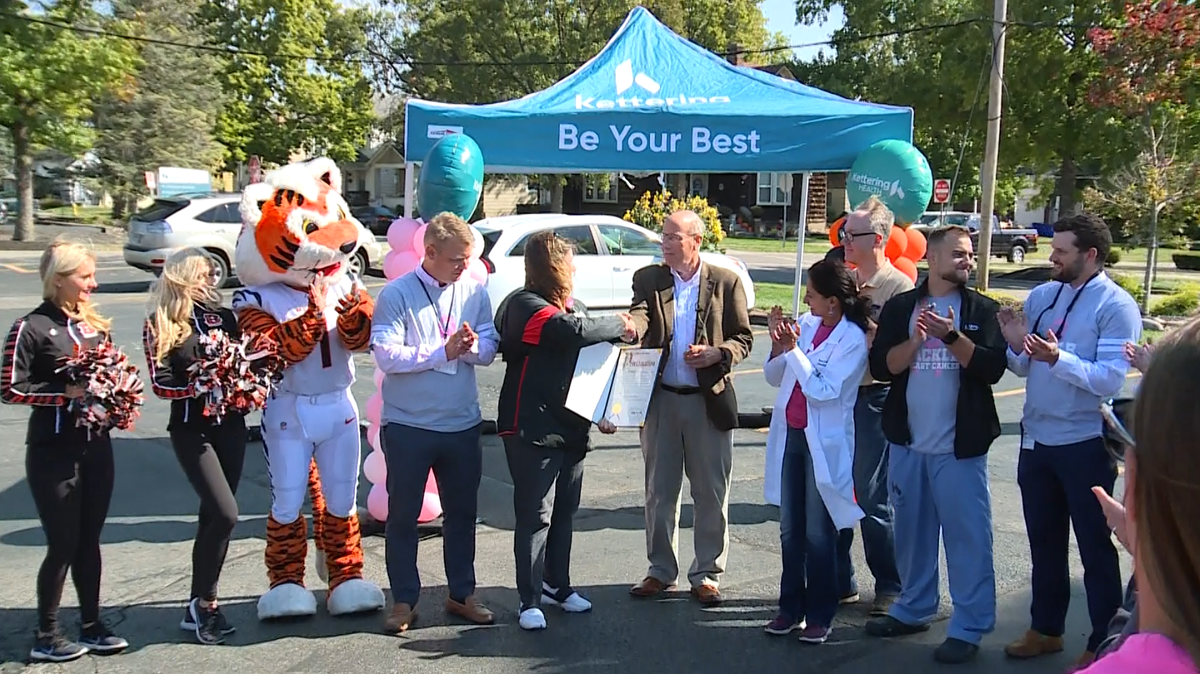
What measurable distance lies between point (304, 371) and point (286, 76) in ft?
135

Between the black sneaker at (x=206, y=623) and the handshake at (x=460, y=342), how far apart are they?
1.59 m

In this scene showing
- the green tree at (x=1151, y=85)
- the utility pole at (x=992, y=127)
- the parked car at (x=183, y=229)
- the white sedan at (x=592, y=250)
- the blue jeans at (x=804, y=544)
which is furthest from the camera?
the parked car at (x=183, y=229)

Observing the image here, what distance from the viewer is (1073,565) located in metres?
5.55

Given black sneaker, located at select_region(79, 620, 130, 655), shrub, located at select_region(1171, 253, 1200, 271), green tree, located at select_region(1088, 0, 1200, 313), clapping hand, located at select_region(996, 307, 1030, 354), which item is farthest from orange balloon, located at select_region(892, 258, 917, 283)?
shrub, located at select_region(1171, 253, 1200, 271)

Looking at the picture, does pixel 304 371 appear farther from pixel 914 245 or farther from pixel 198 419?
pixel 914 245

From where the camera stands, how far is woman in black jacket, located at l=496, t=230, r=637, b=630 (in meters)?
4.38

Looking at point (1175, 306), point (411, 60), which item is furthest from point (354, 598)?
point (411, 60)

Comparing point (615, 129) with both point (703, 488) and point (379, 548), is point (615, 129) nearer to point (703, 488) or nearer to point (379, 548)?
point (703, 488)

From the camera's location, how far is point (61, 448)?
12.9ft

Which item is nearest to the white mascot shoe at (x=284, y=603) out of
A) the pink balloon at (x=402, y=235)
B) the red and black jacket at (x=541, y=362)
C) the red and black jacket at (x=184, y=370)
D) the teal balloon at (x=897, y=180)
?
the red and black jacket at (x=184, y=370)

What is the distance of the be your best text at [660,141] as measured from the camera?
6.38 m

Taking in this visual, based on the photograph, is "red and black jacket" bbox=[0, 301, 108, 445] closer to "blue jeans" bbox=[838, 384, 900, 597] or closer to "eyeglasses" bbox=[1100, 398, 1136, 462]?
"blue jeans" bbox=[838, 384, 900, 597]

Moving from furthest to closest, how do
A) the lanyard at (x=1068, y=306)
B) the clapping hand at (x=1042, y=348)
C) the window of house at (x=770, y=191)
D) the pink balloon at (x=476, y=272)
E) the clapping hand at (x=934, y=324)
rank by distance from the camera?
the window of house at (x=770, y=191) → the pink balloon at (x=476, y=272) → the lanyard at (x=1068, y=306) → the clapping hand at (x=934, y=324) → the clapping hand at (x=1042, y=348)

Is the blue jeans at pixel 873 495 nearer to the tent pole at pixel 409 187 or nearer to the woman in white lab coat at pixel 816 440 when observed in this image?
the woman in white lab coat at pixel 816 440
